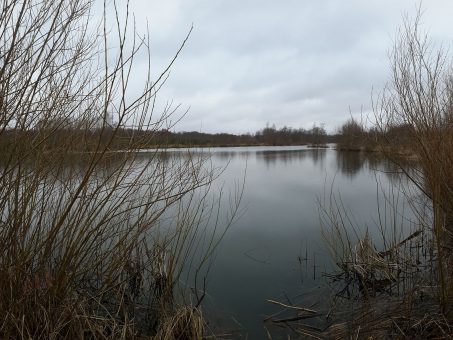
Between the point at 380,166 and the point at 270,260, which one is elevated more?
the point at 380,166

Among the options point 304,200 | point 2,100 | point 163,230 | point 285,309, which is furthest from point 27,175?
point 304,200

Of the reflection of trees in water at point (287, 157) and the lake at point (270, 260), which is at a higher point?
the reflection of trees in water at point (287, 157)

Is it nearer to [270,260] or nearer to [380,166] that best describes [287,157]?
[380,166]

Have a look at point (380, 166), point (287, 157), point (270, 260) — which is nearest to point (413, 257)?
point (270, 260)

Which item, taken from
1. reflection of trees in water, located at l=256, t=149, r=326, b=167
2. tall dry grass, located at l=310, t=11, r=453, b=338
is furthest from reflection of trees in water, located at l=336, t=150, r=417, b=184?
reflection of trees in water, located at l=256, t=149, r=326, b=167

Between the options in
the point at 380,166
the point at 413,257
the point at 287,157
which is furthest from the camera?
the point at 287,157

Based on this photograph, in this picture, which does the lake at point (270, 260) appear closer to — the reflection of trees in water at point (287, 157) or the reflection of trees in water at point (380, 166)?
the reflection of trees in water at point (380, 166)

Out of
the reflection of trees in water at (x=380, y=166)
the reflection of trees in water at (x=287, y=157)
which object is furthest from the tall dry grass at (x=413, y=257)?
the reflection of trees in water at (x=287, y=157)

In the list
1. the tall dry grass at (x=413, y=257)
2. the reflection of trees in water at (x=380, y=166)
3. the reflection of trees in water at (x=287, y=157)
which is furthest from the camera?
the reflection of trees in water at (x=287, y=157)

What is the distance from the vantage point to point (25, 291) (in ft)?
8.65

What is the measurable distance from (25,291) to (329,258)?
4.89 meters

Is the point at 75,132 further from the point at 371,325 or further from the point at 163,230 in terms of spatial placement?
the point at 163,230

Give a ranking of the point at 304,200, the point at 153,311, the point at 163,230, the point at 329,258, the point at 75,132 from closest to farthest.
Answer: the point at 75,132, the point at 153,311, the point at 329,258, the point at 163,230, the point at 304,200

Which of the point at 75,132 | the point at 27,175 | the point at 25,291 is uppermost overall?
the point at 75,132
